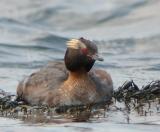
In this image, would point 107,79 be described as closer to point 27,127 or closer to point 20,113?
point 20,113

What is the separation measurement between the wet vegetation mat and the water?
1.41m

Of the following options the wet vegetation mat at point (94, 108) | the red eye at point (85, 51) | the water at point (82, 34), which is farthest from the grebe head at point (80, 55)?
the water at point (82, 34)

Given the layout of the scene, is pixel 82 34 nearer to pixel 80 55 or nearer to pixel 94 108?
pixel 80 55

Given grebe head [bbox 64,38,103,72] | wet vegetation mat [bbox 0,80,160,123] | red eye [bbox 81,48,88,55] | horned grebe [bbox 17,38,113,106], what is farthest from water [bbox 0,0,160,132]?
red eye [bbox 81,48,88,55]

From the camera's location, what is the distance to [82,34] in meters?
22.7

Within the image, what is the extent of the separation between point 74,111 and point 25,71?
4.48 m

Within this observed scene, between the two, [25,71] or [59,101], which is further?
[25,71]

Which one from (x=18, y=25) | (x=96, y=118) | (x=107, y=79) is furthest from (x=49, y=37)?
(x=96, y=118)

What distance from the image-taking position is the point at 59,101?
1349cm

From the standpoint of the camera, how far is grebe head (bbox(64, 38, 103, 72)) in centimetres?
1340

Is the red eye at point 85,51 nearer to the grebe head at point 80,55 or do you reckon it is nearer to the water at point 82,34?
the grebe head at point 80,55

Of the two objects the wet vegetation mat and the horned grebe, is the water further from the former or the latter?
the wet vegetation mat

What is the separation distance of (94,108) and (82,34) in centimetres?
941

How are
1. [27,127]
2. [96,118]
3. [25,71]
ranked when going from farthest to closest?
[25,71]
[96,118]
[27,127]
